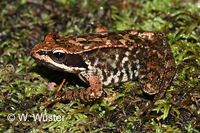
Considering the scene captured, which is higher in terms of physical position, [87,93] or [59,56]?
[59,56]

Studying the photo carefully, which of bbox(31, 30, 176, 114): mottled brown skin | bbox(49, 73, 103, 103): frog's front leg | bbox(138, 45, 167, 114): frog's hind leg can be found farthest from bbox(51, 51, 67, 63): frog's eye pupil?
bbox(138, 45, 167, 114): frog's hind leg

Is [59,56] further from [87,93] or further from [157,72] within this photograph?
[157,72]

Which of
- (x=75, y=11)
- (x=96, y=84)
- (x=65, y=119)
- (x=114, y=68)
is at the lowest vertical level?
(x=65, y=119)

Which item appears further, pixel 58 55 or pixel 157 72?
pixel 157 72

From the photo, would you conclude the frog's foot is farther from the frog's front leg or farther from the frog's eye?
the frog's eye

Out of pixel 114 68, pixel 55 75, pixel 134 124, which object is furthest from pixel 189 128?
pixel 55 75

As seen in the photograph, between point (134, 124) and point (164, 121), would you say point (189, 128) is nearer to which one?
point (164, 121)

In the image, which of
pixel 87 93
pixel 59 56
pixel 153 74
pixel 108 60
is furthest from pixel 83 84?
pixel 153 74
